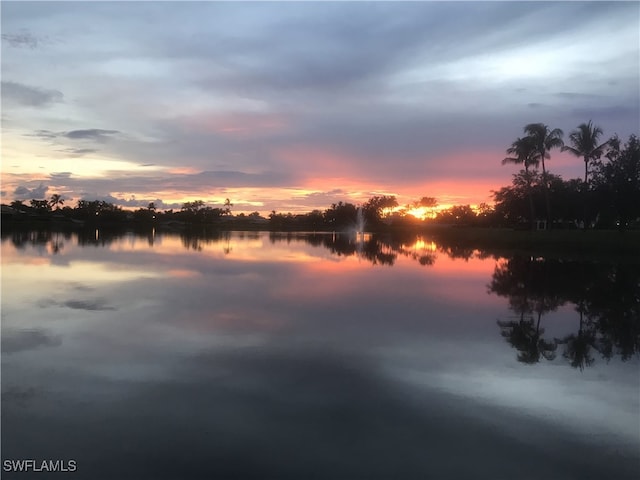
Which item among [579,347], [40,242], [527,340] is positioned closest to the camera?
[579,347]

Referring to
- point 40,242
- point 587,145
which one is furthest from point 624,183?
point 40,242

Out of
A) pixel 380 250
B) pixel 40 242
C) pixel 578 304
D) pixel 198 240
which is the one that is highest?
pixel 40 242

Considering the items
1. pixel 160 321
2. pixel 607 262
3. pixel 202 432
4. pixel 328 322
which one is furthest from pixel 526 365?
pixel 607 262

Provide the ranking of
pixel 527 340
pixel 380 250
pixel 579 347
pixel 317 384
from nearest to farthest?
pixel 317 384
pixel 579 347
pixel 527 340
pixel 380 250

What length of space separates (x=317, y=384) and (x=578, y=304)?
9.81 metres

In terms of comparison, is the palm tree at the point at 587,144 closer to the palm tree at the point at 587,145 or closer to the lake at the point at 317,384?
the palm tree at the point at 587,145

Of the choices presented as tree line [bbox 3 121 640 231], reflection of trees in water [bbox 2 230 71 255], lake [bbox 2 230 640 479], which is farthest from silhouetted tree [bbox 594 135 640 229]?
reflection of trees in water [bbox 2 230 71 255]

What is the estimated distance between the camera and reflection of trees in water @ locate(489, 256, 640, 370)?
904cm

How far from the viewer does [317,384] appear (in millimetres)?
6723

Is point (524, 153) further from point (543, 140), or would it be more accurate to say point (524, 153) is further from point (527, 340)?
point (527, 340)

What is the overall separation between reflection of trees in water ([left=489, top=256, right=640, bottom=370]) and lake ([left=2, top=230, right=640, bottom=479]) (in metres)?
0.08

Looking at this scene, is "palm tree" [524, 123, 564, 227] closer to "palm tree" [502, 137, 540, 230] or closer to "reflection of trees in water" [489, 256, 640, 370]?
"palm tree" [502, 137, 540, 230]

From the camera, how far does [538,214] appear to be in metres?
63.1

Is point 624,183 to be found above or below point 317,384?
above
